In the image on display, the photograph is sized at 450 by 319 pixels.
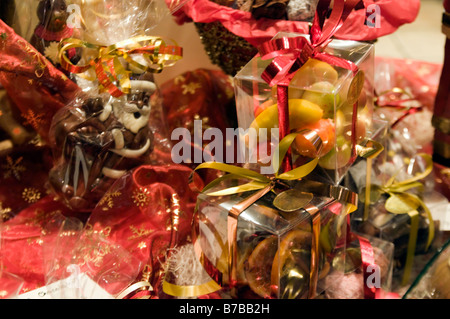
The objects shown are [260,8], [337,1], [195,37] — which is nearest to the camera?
[337,1]

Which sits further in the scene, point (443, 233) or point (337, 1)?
point (443, 233)

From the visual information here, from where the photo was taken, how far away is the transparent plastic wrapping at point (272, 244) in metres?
0.63

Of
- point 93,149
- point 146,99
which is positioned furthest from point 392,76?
point 93,149

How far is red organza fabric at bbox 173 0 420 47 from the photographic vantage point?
781 millimetres

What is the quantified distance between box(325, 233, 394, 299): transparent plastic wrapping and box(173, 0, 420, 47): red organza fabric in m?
0.36

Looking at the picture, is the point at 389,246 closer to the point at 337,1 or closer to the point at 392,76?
the point at 337,1

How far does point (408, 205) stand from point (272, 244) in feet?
1.13

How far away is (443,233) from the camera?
865 mm

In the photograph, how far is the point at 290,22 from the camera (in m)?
0.79

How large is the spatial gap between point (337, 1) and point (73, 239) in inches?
23.2

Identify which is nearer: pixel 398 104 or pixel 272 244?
pixel 272 244

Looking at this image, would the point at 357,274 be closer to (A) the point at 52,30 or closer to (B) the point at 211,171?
(B) the point at 211,171

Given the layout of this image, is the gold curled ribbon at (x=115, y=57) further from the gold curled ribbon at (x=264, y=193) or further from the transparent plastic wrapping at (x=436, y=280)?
the transparent plastic wrapping at (x=436, y=280)

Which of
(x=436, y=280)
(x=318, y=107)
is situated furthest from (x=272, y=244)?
(x=436, y=280)
